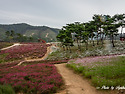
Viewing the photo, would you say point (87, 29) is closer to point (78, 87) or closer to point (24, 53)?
point (24, 53)

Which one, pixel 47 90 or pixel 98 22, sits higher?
pixel 98 22

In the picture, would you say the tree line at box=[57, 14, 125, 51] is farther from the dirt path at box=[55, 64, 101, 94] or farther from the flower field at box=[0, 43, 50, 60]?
the dirt path at box=[55, 64, 101, 94]

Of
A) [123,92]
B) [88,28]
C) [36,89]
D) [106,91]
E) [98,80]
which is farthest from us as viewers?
[88,28]

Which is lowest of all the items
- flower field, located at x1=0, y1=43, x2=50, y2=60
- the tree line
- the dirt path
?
flower field, located at x1=0, y1=43, x2=50, y2=60

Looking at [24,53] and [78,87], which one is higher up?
[78,87]

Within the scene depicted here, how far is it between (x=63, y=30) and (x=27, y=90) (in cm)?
3086

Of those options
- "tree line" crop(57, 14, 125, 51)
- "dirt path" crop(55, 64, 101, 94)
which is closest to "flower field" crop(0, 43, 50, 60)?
"tree line" crop(57, 14, 125, 51)

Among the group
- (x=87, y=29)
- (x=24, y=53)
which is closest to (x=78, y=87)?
(x=87, y=29)

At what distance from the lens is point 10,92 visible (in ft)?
20.0

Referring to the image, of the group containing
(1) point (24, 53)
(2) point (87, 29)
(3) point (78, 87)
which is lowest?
(1) point (24, 53)

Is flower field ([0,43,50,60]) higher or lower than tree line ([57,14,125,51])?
lower

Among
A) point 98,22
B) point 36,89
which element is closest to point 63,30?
point 98,22

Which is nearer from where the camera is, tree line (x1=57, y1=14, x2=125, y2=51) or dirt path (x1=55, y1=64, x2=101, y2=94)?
dirt path (x1=55, y1=64, x2=101, y2=94)

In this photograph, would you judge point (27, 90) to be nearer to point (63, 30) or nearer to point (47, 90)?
point (47, 90)
